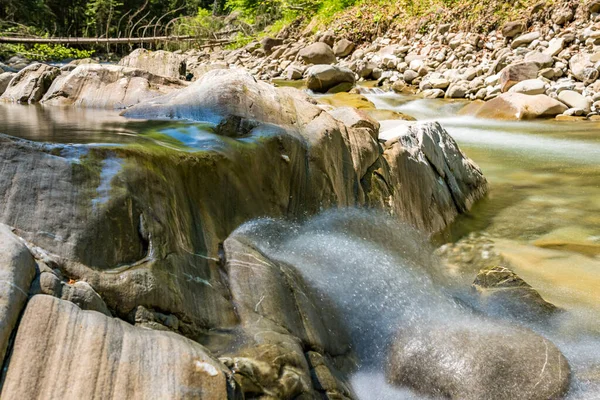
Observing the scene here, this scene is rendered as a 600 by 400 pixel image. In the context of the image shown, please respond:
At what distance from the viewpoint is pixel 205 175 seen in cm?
315

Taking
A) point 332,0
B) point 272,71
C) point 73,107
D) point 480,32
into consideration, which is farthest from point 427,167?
point 332,0

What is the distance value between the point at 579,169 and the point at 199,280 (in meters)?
6.72

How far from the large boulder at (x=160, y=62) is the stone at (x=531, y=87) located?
7460 millimetres

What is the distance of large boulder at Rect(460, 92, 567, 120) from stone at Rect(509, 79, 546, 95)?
0.66ft

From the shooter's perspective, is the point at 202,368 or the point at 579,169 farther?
the point at 579,169

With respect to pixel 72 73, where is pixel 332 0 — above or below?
above

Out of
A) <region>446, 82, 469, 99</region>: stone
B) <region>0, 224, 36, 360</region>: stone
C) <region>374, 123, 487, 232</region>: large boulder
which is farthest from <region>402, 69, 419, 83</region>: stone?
<region>0, 224, 36, 360</region>: stone

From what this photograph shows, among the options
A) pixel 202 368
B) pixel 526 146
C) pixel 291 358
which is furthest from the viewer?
pixel 526 146

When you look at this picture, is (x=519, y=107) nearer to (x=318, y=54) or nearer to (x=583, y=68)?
(x=583, y=68)

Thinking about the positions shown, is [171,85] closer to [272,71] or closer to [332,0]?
[272,71]

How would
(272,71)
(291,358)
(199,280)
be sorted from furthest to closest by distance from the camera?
(272,71) < (199,280) < (291,358)

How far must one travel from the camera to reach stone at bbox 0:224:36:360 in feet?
5.15

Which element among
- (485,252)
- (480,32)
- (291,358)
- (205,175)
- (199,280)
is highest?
(480,32)

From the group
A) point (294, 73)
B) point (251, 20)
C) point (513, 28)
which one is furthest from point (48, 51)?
point (251, 20)
